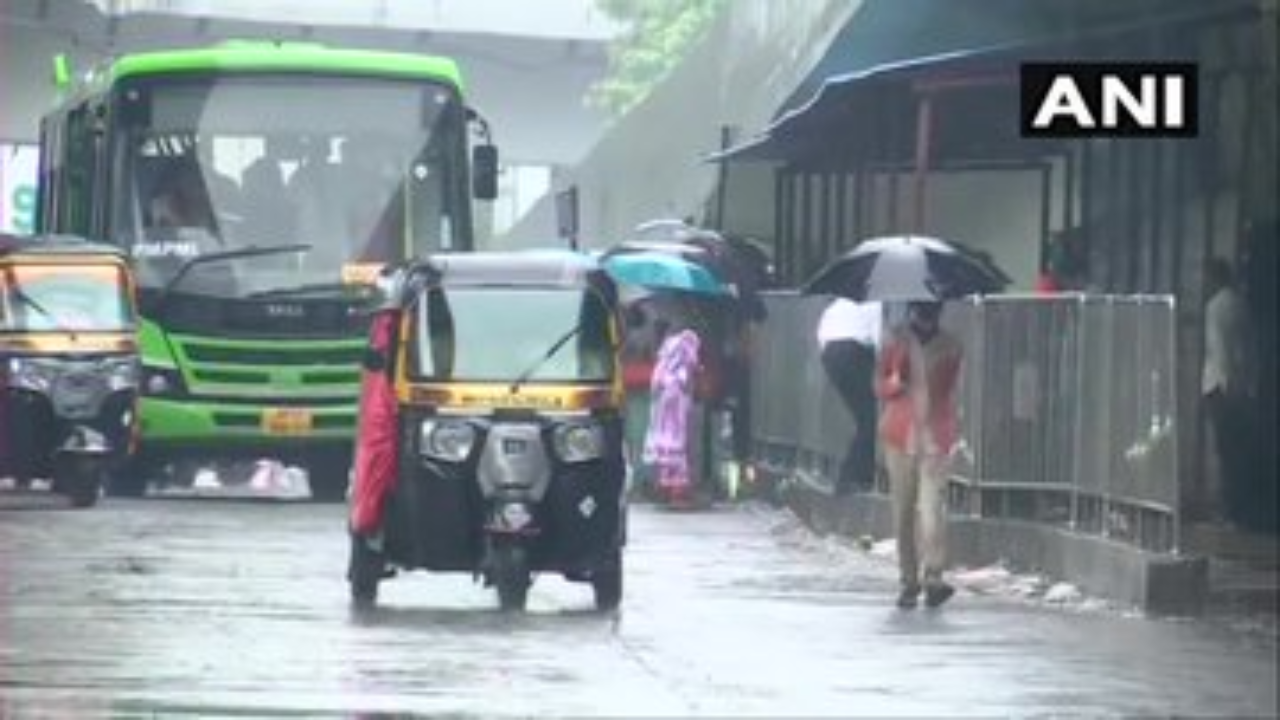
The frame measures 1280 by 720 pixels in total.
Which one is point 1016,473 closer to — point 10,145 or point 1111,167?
point 1111,167

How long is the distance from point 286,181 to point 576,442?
9.96 metres

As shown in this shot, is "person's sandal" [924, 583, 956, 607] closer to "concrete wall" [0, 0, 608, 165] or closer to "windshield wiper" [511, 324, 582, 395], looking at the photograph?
"windshield wiper" [511, 324, 582, 395]

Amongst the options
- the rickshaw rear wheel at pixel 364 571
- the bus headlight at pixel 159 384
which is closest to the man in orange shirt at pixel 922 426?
the rickshaw rear wheel at pixel 364 571

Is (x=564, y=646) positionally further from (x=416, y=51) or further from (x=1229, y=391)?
(x=416, y=51)

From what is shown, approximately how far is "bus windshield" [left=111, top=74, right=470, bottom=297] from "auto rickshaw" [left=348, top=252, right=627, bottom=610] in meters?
8.82

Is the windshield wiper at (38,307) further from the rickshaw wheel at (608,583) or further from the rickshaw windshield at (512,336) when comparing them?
the rickshaw wheel at (608,583)

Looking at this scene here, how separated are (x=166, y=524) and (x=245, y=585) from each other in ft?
17.7

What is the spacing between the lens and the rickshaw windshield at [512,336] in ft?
55.4

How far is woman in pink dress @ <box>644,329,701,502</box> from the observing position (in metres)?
27.2

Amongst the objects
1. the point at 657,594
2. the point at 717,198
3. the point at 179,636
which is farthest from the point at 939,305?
the point at 717,198

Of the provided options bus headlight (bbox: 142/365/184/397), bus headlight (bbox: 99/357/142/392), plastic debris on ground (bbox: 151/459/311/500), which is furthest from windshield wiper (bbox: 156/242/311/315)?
plastic debris on ground (bbox: 151/459/311/500)

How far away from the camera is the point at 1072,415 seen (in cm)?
1942

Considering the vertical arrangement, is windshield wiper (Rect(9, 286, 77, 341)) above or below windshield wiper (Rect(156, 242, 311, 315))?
below

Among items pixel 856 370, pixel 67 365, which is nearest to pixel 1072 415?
pixel 856 370
